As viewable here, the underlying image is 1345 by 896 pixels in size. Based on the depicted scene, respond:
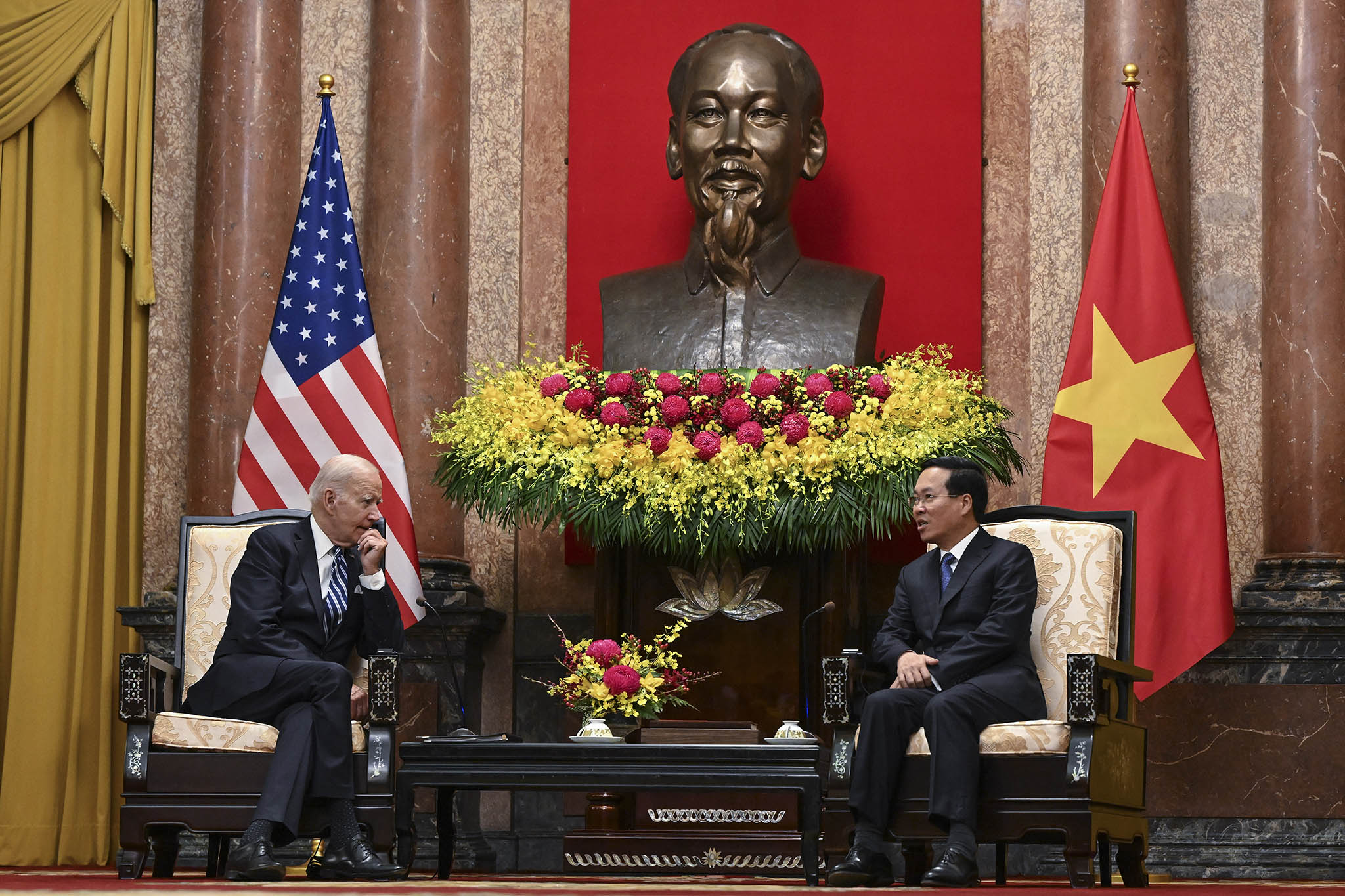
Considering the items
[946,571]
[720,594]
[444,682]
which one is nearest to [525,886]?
[946,571]

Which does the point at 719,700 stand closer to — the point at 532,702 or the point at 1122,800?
the point at 532,702

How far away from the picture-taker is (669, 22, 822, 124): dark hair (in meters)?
7.16

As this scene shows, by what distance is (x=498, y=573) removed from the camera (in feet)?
25.3

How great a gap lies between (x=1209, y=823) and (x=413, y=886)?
365 centimetres

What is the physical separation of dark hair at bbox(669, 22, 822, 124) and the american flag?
1.41 metres

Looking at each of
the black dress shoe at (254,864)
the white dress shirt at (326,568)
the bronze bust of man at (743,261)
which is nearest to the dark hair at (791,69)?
the bronze bust of man at (743,261)

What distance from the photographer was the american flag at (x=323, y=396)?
268 inches

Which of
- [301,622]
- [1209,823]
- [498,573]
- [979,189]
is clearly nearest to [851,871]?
[301,622]

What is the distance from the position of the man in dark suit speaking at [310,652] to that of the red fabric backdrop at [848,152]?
88.8 inches

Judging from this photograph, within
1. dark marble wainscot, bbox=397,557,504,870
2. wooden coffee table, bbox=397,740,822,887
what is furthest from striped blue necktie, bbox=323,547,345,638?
dark marble wainscot, bbox=397,557,504,870

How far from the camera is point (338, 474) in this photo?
5.56 m

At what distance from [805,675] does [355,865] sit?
1.89m

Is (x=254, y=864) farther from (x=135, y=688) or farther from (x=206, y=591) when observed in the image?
(x=206, y=591)

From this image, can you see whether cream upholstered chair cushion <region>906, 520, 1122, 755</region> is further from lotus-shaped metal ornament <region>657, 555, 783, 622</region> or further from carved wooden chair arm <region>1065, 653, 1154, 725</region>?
lotus-shaped metal ornament <region>657, 555, 783, 622</region>
